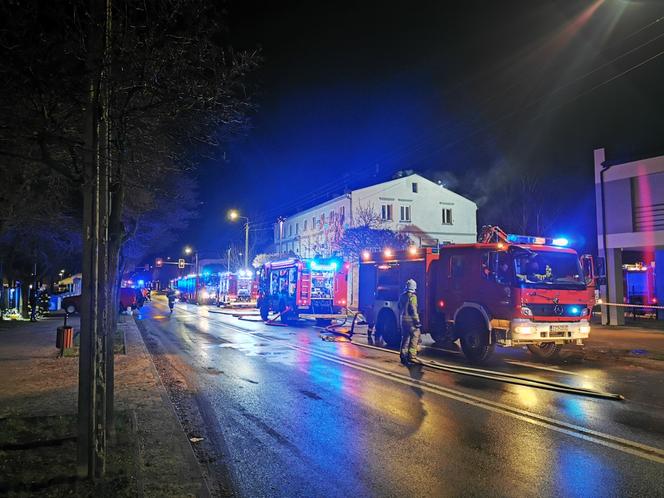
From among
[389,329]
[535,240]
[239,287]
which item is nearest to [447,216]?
[239,287]

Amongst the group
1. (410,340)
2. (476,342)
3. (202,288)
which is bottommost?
(476,342)

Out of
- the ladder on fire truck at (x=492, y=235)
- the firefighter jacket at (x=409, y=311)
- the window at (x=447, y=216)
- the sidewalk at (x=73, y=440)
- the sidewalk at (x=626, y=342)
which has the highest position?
the window at (x=447, y=216)

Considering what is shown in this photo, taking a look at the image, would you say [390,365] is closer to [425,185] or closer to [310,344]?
[310,344]

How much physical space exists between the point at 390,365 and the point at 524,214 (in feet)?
80.0

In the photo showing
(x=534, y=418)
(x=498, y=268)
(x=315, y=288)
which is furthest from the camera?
(x=315, y=288)

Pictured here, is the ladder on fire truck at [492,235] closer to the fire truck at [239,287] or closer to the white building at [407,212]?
the white building at [407,212]

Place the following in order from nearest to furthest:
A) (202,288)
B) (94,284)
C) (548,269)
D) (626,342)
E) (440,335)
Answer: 1. (94,284)
2. (548,269)
3. (440,335)
4. (626,342)
5. (202,288)

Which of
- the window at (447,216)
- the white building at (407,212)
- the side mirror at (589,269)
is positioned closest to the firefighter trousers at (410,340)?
the side mirror at (589,269)

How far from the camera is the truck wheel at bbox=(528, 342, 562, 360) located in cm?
1242

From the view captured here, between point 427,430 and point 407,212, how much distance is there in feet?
129

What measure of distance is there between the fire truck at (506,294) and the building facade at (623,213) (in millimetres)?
9461

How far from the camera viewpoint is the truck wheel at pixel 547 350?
12.4 m

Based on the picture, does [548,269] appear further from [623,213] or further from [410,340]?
[623,213]

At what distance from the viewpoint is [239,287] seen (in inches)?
1640
